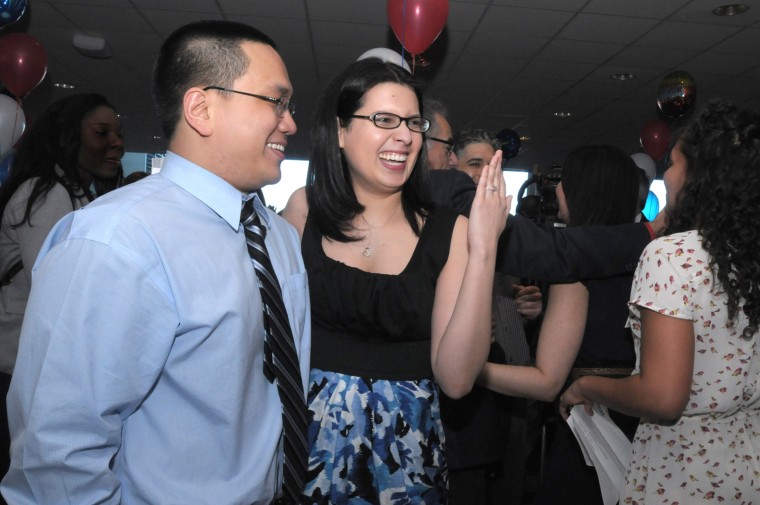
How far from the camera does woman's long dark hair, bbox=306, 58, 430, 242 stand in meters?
1.43

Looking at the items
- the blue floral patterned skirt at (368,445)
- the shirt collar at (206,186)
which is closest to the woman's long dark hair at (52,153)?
the shirt collar at (206,186)

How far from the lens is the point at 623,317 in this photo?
1616 millimetres

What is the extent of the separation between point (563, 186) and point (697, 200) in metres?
0.52

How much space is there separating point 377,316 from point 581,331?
56 centimetres

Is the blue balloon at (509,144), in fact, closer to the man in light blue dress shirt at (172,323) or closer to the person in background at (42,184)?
the person in background at (42,184)

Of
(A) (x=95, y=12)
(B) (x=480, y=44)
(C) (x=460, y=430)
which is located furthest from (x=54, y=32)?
(C) (x=460, y=430)

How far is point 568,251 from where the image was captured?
152 centimetres

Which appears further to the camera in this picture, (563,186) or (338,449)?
(563,186)

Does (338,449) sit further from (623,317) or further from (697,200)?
(697,200)

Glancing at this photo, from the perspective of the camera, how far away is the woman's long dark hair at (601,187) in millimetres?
1758

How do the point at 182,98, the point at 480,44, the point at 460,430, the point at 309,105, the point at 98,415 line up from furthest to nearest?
the point at 309,105 → the point at 480,44 → the point at 460,430 → the point at 182,98 → the point at 98,415

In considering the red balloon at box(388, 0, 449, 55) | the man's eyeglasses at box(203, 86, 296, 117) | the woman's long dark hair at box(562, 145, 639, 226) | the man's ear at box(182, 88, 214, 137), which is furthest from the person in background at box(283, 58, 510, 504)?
the red balloon at box(388, 0, 449, 55)

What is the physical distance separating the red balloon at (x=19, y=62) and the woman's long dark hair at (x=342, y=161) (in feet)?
12.0

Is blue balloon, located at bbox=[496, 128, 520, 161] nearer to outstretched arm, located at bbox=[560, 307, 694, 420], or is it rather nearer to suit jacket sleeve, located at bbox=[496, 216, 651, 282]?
suit jacket sleeve, located at bbox=[496, 216, 651, 282]
